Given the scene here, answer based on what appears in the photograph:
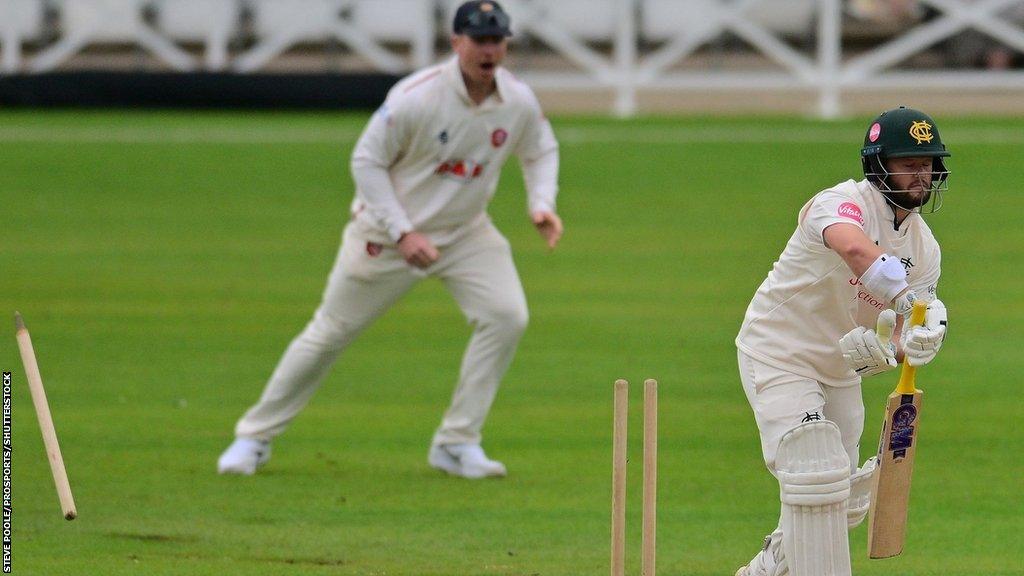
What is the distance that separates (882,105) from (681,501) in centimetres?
1605

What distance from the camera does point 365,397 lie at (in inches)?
371

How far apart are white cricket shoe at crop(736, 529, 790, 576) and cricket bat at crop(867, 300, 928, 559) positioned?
0.99 feet

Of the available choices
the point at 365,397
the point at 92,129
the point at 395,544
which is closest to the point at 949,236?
the point at 365,397

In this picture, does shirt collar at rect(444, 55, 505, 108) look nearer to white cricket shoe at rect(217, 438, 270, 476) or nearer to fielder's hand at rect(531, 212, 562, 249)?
fielder's hand at rect(531, 212, 562, 249)

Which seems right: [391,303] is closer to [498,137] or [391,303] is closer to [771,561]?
[498,137]

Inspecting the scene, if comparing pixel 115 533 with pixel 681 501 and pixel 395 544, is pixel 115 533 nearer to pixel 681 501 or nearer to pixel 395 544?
pixel 395 544

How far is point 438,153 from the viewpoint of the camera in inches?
301

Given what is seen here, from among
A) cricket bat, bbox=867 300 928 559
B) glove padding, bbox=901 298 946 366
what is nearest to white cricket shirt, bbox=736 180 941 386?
cricket bat, bbox=867 300 928 559

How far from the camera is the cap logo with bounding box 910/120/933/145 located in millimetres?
5168

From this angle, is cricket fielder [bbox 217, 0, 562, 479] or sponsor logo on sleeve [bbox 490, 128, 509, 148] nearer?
cricket fielder [bbox 217, 0, 562, 479]

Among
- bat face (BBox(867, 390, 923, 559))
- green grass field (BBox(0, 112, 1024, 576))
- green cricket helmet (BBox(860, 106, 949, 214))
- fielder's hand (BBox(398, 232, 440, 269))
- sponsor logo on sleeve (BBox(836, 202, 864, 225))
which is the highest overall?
green cricket helmet (BBox(860, 106, 949, 214))

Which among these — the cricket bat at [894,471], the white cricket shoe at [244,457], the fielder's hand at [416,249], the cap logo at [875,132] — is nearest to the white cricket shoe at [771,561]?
the cricket bat at [894,471]

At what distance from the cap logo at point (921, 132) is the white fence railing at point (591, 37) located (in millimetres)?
16730

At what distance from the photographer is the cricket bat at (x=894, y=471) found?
17.1 ft
